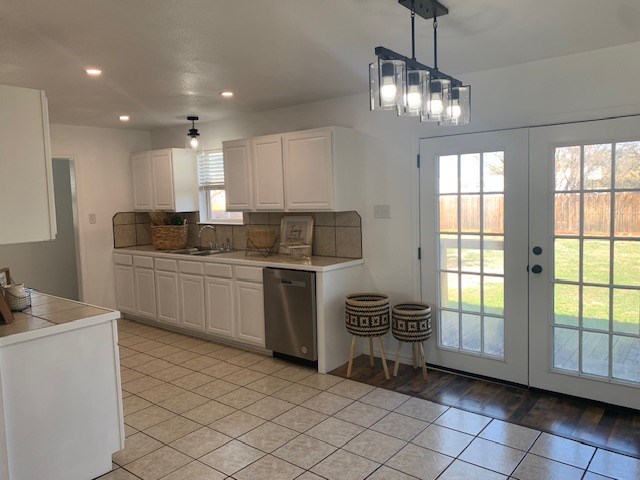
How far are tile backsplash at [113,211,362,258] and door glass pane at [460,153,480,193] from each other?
1.03 metres

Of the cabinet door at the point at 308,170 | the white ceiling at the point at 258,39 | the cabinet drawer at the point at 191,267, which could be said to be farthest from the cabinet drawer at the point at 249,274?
the white ceiling at the point at 258,39

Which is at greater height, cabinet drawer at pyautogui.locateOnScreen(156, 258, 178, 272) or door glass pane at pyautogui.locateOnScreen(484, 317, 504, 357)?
cabinet drawer at pyautogui.locateOnScreen(156, 258, 178, 272)

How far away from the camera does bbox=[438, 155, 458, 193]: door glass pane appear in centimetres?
382

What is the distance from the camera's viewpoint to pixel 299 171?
14.5ft

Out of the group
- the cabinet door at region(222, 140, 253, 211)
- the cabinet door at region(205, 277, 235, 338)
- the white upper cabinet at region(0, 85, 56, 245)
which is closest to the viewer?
the white upper cabinet at region(0, 85, 56, 245)

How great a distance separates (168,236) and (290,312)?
2.22 metres

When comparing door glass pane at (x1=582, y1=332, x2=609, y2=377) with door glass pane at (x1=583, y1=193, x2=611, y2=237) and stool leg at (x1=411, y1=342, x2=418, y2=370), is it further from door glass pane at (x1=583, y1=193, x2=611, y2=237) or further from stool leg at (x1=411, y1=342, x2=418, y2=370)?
stool leg at (x1=411, y1=342, x2=418, y2=370)

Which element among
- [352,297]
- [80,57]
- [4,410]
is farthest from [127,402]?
[80,57]

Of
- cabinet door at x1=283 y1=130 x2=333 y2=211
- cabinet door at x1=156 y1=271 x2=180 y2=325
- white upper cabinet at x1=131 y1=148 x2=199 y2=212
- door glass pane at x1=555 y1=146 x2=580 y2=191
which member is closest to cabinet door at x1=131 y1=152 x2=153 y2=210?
white upper cabinet at x1=131 y1=148 x2=199 y2=212

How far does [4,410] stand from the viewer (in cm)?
225

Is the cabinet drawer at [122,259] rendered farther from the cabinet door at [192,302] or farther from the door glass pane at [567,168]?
the door glass pane at [567,168]

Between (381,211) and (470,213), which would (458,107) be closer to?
(470,213)

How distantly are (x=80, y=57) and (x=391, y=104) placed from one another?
203cm

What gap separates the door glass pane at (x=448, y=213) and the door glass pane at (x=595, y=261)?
92cm
